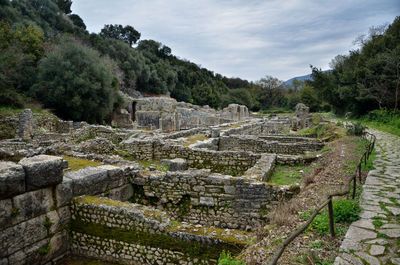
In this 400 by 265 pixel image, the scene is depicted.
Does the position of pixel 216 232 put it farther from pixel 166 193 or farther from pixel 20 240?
pixel 20 240

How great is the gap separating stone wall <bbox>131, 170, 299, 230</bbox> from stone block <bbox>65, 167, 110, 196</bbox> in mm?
915

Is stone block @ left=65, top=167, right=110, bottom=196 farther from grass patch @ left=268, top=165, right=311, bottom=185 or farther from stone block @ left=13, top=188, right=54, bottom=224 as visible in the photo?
grass patch @ left=268, top=165, right=311, bottom=185

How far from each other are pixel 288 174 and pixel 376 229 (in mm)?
5004

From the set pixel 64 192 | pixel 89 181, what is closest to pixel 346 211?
pixel 89 181

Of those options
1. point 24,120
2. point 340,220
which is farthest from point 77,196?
point 24,120

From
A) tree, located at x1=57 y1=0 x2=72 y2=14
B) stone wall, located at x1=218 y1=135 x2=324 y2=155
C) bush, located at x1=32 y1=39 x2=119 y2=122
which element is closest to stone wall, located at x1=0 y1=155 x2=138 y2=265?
stone wall, located at x1=218 y1=135 x2=324 y2=155

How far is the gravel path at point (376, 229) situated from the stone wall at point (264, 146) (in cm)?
591

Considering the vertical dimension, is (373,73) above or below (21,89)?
above

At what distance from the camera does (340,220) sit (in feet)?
14.0

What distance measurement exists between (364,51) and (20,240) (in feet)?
124

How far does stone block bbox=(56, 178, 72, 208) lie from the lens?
5195 mm

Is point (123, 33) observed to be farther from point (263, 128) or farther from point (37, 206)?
point (37, 206)

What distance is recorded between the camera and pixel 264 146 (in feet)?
42.4

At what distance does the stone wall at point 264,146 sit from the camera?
1264cm
